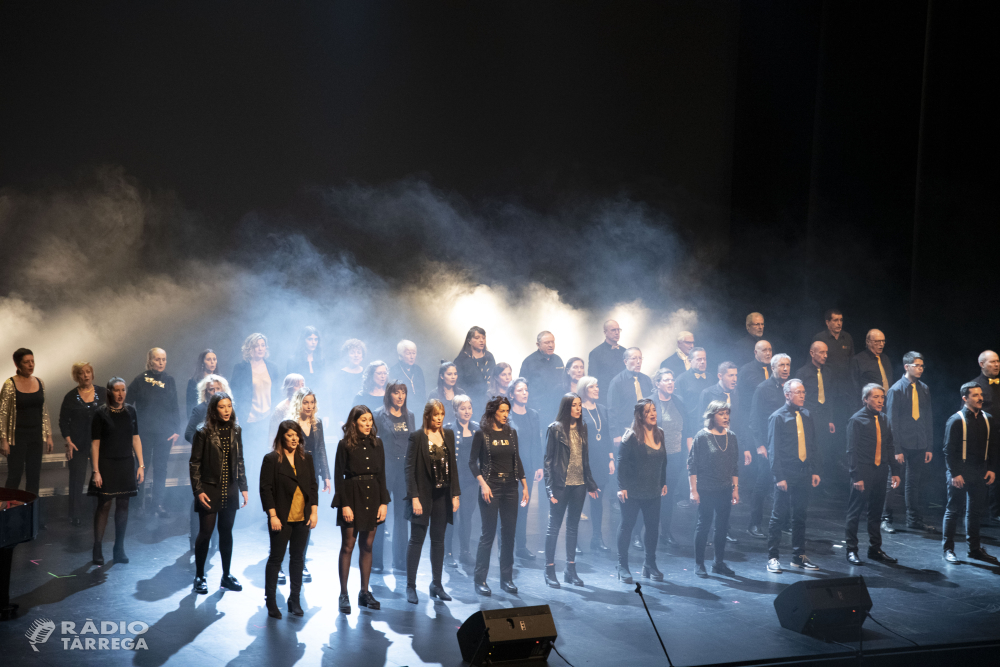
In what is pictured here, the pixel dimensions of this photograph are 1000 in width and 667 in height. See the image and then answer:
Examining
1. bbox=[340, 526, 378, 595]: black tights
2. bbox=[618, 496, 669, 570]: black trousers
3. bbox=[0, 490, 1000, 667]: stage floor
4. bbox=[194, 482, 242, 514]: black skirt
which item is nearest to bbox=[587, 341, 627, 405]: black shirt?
bbox=[0, 490, 1000, 667]: stage floor

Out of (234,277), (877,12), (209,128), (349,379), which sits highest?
(877,12)

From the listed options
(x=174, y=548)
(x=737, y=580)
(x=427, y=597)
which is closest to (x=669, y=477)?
(x=737, y=580)

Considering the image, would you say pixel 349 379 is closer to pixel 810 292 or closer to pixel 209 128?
pixel 209 128

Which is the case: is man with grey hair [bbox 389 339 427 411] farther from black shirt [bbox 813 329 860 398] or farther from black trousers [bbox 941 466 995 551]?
black trousers [bbox 941 466 995 551]

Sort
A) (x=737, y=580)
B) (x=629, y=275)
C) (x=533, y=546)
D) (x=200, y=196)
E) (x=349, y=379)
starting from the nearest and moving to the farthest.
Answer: (x=737, y=580) < (x=533, y=546) < (x=349, y=379) < (x=200, y=196) < (x=629, y=275)

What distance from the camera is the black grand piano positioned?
190 inches

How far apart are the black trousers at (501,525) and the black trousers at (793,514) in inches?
82.8

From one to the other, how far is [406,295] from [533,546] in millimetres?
4044

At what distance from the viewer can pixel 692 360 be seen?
27.5ft

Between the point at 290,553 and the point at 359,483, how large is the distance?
1.92 feet

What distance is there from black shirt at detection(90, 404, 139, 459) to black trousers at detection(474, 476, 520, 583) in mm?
2517

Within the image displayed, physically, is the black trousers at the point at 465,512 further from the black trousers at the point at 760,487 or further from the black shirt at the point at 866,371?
the black shirt at the point at 866,371

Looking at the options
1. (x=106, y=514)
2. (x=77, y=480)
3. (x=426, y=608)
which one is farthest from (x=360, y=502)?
(x=77, y=480)

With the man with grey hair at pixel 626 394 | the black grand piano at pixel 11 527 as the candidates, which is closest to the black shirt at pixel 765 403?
the man with grey hair at pixel 626 394
